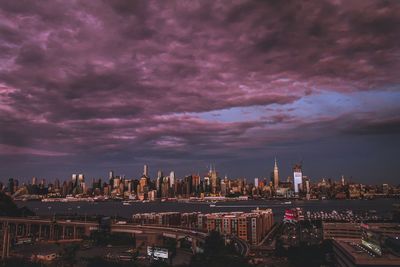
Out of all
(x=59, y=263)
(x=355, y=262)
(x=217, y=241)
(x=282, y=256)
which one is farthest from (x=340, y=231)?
(x=59, y=263)

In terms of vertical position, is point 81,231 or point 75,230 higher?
point 75,230

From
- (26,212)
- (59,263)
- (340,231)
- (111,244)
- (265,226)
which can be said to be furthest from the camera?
(26,212)

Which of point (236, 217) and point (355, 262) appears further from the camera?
point (236, 217)

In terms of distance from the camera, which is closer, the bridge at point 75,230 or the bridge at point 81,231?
the bridge at point 81,231

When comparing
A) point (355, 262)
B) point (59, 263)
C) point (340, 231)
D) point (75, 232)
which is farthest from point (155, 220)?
point (355, 262)

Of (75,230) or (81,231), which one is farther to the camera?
(81,231)

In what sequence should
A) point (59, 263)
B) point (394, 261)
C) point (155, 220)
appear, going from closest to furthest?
1. point (394, 261)
2. point (59, 263)
3. point (155, 220)

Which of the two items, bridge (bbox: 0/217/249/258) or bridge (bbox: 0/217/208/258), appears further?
bridge (bbox: 0/217/208/258)

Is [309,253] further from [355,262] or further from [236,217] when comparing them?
[236,217]

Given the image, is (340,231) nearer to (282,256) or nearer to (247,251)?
(282,256)
